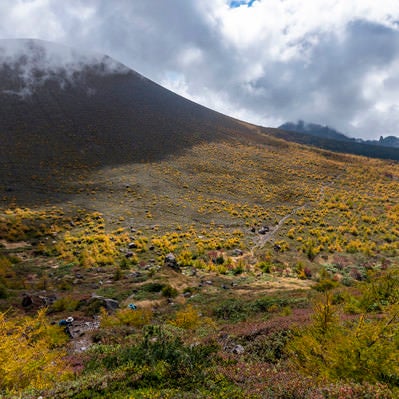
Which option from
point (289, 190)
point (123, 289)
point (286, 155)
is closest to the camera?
point (123, 289)

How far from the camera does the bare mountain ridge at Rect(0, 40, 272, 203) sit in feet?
168

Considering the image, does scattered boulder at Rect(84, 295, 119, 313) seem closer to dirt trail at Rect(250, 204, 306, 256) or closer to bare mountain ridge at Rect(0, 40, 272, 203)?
dirt trail at Rect(250, 204, 306, 256)

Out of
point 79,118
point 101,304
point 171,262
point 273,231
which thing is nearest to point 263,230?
point 273,231

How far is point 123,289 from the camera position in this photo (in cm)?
1789

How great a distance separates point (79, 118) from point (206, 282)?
6149 centimetres

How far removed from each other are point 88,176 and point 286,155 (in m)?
45.8

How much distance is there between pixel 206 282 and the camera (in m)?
19.9

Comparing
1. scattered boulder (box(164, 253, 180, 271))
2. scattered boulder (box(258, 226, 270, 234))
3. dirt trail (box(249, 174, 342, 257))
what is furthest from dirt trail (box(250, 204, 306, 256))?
scattered boulder (box(164, 253, 180, 271))

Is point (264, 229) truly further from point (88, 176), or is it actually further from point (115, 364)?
point (88, 176)

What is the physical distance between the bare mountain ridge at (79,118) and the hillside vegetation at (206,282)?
659 cm

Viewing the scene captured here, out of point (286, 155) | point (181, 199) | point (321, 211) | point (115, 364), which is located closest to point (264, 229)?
point (321, 211)

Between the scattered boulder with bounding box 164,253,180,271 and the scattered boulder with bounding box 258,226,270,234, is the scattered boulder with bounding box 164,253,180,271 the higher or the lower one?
the lower one

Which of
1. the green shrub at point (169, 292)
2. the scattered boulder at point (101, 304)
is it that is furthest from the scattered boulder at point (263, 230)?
the scattered boulder at point (101, 304)

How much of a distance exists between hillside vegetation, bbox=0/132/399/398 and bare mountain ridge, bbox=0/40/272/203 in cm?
659
